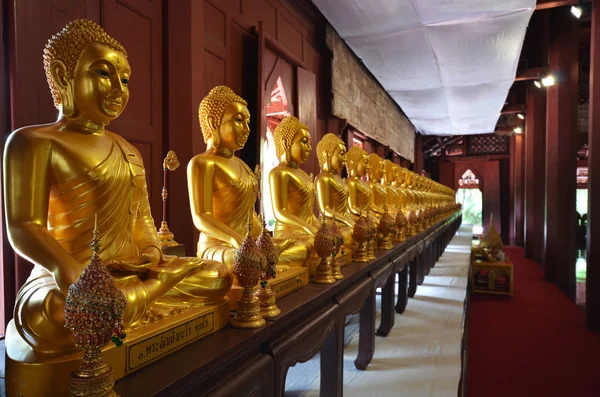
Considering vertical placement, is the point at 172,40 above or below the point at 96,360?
above

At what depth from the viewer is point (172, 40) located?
306cm

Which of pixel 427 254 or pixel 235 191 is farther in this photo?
pixel 427 254

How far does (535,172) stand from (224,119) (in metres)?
9.29

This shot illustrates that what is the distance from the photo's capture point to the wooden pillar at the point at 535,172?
9.42 meters

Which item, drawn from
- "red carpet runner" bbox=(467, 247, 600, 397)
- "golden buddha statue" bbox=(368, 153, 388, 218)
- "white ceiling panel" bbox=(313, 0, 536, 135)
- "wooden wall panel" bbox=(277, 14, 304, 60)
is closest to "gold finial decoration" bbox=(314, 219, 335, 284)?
"red carpet runner" bbox=(467, 247, 600, 397)

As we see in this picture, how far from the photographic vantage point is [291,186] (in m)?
2.80

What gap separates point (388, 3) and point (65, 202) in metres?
4.56

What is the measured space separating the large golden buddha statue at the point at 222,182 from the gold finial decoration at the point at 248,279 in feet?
1.67

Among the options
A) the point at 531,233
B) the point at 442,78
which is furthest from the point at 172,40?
the point at 531,233

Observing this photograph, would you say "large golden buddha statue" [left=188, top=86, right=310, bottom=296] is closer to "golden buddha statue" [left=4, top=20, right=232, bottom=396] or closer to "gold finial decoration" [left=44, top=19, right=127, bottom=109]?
"golden buddha statue" [left=4, top=20, right=232, bottom=396]

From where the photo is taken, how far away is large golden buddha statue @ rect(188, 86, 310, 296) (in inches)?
78.0

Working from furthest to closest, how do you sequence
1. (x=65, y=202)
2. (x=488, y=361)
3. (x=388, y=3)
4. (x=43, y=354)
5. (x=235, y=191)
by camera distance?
1. (x=388, y=3)
2. (x=488, y=361)
3. (x=235, y=191)
4. (x=65, y=202)
5. (x=43, y=354)

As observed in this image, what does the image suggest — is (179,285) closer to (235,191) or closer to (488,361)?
(235,191)

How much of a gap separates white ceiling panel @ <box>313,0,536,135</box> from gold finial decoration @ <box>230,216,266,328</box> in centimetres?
430
